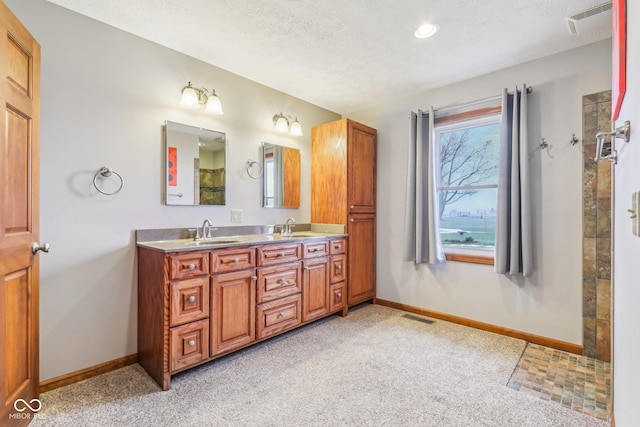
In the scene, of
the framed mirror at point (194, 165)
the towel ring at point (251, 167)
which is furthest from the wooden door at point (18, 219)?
the towel ring at point (251, 167)

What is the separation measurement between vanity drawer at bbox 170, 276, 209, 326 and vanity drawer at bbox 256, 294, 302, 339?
0.49 meters

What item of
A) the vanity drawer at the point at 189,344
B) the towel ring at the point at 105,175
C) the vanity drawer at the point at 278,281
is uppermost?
the towel ring at the point at 105,175

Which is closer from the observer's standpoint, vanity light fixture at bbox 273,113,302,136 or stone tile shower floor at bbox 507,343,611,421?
stone tile shower floor at bbox 507,343,611,421

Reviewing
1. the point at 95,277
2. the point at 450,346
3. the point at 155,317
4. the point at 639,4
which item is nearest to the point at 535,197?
the point at 450,346

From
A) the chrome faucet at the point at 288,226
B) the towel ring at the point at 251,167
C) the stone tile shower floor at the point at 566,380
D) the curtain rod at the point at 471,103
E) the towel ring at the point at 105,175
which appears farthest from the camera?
the chrome faucet at the point at 288,226

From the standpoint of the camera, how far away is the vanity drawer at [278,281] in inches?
100

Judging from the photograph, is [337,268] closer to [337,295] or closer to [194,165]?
[337,295]

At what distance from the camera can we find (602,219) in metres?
2.37

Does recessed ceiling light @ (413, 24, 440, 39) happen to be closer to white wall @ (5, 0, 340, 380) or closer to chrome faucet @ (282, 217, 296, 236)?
white wall @ (5, 0, 340, 380)

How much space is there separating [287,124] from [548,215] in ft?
8.80

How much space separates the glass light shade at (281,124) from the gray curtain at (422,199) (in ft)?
4.60

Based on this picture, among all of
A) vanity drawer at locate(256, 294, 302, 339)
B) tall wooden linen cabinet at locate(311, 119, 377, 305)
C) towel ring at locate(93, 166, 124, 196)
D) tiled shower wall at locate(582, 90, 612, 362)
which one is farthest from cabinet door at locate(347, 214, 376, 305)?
towel ring at locate(93, 166, 124, 196)

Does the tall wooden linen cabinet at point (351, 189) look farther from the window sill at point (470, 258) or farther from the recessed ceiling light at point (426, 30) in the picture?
the recessed ceiling light at point (426, 30)

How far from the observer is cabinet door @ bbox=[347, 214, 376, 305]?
3.50 metres
